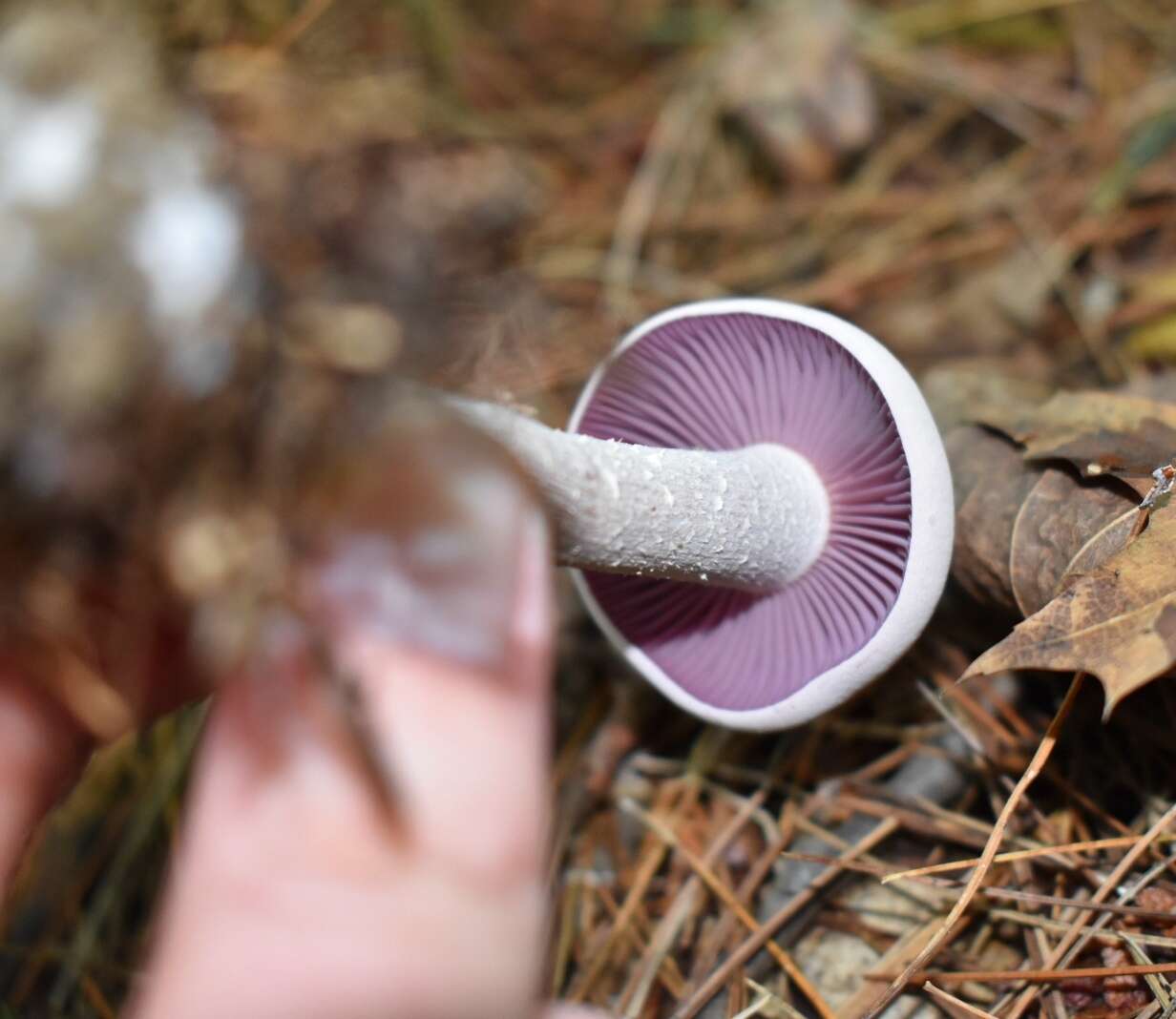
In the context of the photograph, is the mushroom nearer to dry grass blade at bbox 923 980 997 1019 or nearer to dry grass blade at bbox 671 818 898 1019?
dry grass blade at bbox 671 818 898 1019

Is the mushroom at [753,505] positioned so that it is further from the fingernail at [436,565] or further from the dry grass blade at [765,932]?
the dry grass blade at [765,932]

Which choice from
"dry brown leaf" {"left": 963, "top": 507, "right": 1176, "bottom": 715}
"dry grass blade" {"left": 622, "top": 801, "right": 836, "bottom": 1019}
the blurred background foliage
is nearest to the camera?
"dry brown leaf" {"left": 963, "top": 507, "right": 1176, "bottom": 715}

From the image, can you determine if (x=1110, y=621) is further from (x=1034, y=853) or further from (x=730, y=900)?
(x=730, y=900)

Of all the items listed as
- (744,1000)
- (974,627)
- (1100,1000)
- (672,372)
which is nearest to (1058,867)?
(1100,1000)

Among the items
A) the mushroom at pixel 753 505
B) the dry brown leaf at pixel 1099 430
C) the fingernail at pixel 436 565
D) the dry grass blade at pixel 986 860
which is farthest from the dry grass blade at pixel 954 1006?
the fingernail at pixel 436 565

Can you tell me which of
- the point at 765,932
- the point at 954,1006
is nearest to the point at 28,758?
the point at 765,932

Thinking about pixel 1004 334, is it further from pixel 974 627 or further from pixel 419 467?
pixel 419 467

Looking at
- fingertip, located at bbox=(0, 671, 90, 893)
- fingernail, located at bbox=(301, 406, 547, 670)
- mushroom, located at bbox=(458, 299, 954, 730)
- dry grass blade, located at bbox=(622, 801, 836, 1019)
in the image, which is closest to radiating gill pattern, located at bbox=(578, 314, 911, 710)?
mushroom, located at bbox=(458, 299, 954, 730)
